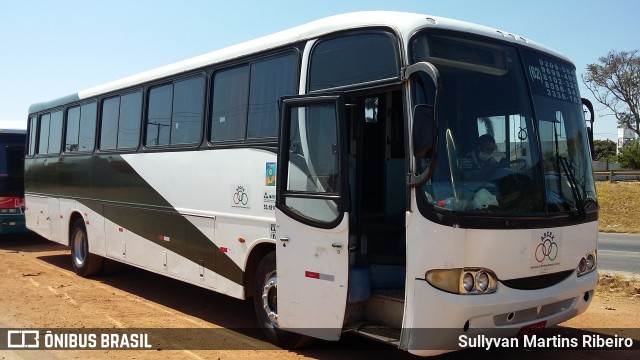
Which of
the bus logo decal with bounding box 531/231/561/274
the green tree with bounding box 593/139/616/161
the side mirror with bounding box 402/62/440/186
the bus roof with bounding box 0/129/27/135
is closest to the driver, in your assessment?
the side mirror with bounding box 402/62/440/186

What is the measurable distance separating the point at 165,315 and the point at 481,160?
5.08 metres

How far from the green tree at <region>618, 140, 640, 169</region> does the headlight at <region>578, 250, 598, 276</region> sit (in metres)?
51.9

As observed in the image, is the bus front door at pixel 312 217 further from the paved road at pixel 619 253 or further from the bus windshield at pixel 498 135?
the paved road at pixel 619 253

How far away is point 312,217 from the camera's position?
5926 millimetres

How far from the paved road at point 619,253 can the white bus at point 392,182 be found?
7649mm

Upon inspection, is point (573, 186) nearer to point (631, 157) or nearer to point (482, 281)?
point (482, 281)

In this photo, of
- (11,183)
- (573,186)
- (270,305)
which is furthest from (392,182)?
(11,183)

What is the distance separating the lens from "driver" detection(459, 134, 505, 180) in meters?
5.18

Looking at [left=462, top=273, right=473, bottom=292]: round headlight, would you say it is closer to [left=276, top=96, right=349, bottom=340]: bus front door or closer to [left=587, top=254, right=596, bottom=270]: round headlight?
[left=276, top=96, right=349, bottom=340]: bus front door

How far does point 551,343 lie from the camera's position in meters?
6.66

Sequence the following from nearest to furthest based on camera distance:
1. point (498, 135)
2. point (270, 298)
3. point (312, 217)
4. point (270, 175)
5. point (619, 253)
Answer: point (498, 135) < point (312, 217) < point (270, 175) < point (270, 298) < point (619, 253)

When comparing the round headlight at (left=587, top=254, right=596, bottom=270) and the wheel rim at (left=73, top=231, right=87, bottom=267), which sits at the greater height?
the round headlight at (left=587, top=254, right=596, bottom=270)

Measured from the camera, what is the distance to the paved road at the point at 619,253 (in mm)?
12820

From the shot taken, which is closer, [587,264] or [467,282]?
[467,282]
